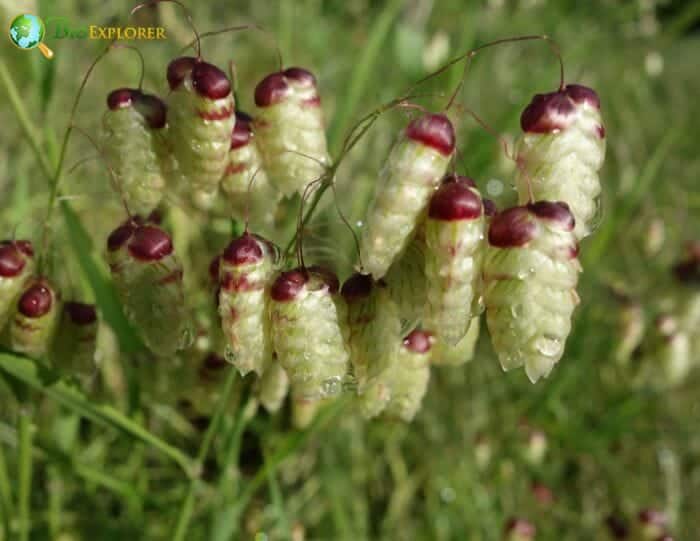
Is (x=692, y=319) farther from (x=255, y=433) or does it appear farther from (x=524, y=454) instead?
(x=255, y=433)

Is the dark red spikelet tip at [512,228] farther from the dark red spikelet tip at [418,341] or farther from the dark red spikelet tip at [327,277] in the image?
the dark red spikelet tip at [418,341]

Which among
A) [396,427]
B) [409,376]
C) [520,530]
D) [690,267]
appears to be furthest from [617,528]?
[409,376]

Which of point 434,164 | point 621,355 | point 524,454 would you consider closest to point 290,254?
point 434,164

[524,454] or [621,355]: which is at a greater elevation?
[621,355]

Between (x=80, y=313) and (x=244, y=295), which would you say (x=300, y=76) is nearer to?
(x=244, y=295)

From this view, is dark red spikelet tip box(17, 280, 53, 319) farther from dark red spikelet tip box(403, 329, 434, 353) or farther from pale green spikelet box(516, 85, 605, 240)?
pale green spikelet box(516, 85, 605, 240)

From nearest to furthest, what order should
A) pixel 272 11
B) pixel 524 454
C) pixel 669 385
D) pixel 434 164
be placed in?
pixel 434 164, pixel 524 454, pixel 669 385, pixel 272 11
